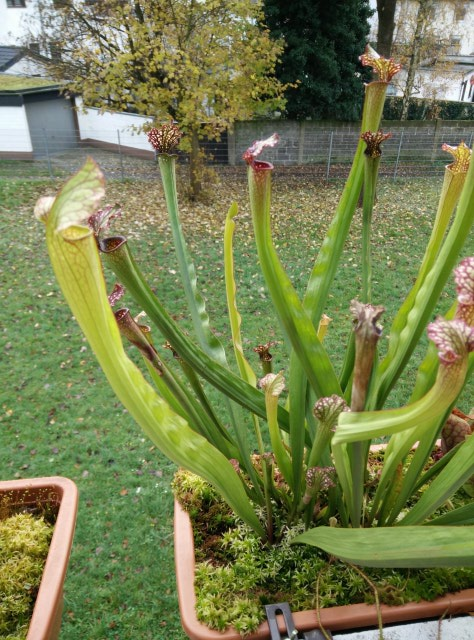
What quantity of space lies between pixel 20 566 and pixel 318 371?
691 mm

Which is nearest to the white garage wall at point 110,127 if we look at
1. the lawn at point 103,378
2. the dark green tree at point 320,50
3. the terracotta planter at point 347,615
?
the dark green tree at point 320,50

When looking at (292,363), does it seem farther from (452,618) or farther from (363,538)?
(452,618)

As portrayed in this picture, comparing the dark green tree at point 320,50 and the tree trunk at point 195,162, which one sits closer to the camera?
the tree trunk at point 195,162

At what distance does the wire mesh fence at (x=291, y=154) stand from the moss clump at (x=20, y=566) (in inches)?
247

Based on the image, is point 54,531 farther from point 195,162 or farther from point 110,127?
point 110,127

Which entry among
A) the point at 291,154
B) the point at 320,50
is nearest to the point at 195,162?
the point at 291,154

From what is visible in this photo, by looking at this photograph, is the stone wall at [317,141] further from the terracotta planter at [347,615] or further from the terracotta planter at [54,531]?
the terracotta planter at [347,615]

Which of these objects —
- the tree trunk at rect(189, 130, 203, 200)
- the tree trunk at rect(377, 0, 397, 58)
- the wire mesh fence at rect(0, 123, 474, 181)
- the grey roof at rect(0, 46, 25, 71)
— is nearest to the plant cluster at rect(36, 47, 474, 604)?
the tree trunk at rect(189, 130, 203, 200)

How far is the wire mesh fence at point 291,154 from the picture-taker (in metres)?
7.18

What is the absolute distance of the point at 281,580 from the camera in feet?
2.36

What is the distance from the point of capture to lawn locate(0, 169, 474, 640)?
1.50 metres

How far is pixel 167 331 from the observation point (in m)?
0.60

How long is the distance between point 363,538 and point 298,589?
225 millimetres

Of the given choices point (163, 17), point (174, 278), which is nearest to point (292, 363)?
point (174, 278)
